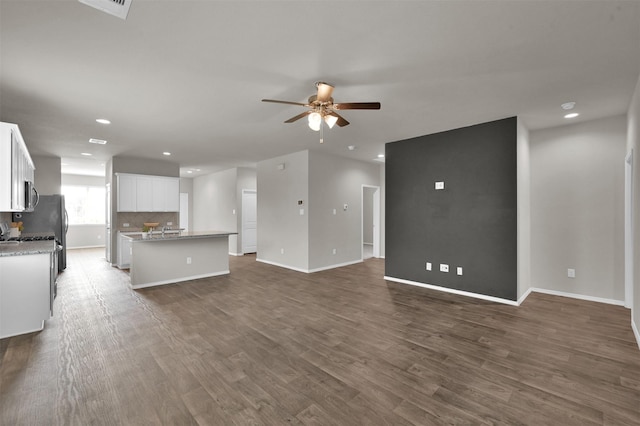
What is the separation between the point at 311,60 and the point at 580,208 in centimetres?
469

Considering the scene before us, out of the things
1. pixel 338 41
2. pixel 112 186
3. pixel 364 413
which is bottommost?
pixel 364 413

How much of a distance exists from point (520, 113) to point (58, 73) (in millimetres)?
5450

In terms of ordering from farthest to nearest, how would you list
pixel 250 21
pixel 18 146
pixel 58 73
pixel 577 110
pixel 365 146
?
pixel 365 146, pixel 577 110, pixel 18 146, pixel 58 73, pixel 250 21

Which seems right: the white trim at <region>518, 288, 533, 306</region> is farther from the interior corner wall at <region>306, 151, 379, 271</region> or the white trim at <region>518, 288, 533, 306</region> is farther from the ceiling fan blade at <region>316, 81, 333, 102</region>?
the ceiling fan blade at <region>316, 81, 333, 102</region>

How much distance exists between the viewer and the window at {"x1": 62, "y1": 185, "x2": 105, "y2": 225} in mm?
10086

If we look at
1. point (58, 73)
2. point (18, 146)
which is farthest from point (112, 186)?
point (58, 73)

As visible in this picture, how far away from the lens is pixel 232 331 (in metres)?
3.18

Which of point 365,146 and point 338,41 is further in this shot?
point 365,146

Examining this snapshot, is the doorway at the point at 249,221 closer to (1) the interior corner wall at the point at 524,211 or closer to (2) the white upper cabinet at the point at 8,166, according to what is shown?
(2) the white upper cabinet at the point at 8,166

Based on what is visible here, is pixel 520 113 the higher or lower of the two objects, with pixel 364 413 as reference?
higher

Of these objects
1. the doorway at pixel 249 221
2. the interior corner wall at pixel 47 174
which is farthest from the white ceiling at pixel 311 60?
the doorway at pixel 249 221

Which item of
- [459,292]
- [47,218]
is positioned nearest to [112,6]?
[459,292]

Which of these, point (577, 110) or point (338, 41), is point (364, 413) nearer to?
point (338, 41)

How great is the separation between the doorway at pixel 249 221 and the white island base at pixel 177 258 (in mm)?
2807
